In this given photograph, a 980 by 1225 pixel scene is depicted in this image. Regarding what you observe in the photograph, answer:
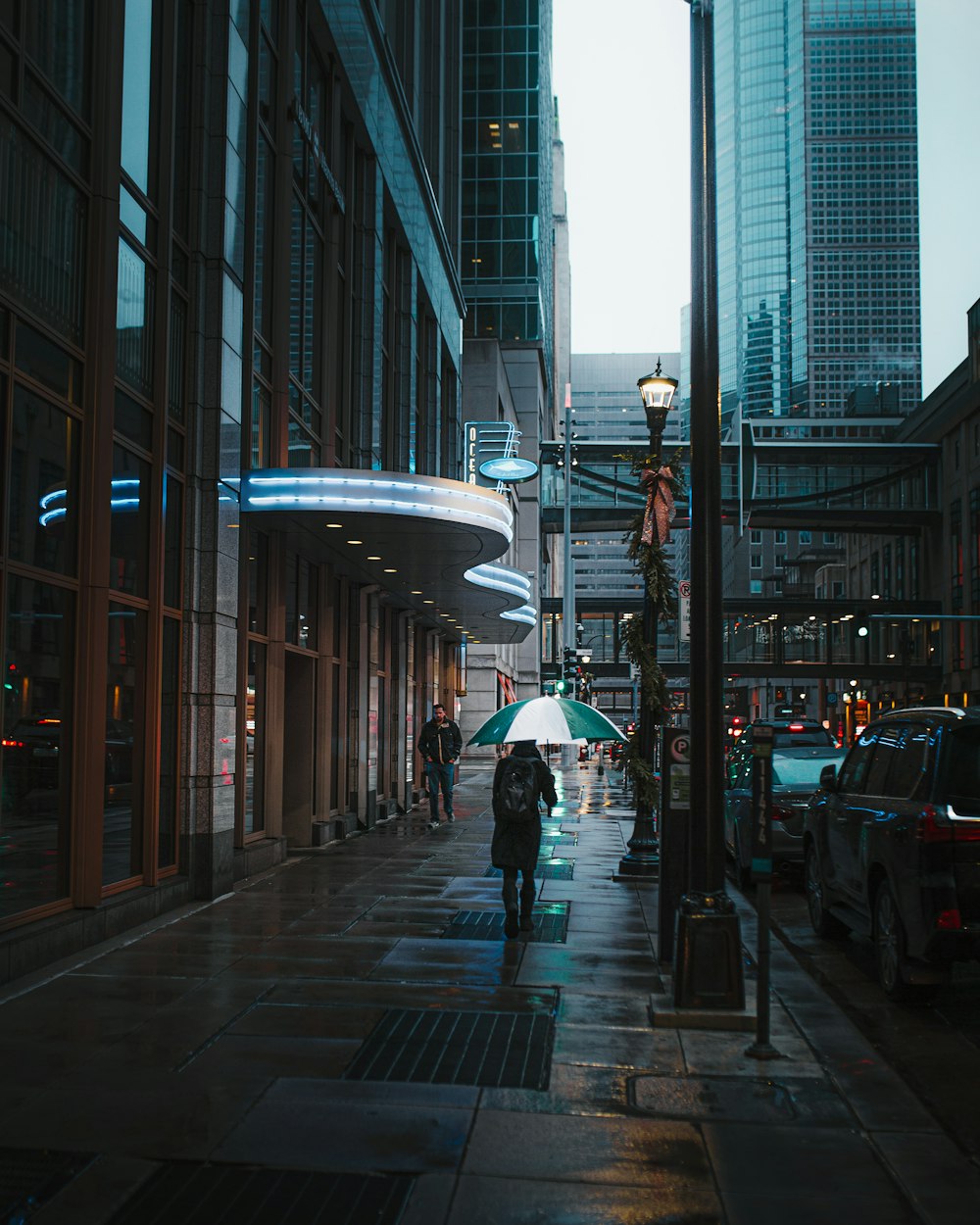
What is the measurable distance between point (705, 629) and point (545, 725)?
13.5ft

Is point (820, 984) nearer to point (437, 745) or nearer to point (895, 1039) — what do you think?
point (895, 1039)

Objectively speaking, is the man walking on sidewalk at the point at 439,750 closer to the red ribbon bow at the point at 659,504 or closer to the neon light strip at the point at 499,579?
the neon light strip at the point at 499,579

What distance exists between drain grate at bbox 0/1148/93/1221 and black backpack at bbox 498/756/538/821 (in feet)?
19.8

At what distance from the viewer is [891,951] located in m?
9.02

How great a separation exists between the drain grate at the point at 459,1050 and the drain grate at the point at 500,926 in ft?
9.17

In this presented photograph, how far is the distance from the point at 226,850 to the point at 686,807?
5.74 meters

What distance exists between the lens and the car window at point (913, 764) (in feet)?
29.0

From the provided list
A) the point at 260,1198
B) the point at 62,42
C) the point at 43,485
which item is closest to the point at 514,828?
the point at 43,485

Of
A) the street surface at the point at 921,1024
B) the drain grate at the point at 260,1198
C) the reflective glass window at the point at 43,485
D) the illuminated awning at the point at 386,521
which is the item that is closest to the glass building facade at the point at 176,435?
the reflective glass window at the point at 43,485

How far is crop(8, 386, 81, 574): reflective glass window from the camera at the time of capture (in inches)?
365

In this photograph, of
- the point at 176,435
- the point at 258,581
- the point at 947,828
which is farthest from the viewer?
the point at 258,581

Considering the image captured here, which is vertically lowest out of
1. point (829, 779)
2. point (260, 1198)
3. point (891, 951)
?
point (260, 1198)

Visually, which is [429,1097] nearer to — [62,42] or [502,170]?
[62,42]

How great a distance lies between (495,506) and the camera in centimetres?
1698
